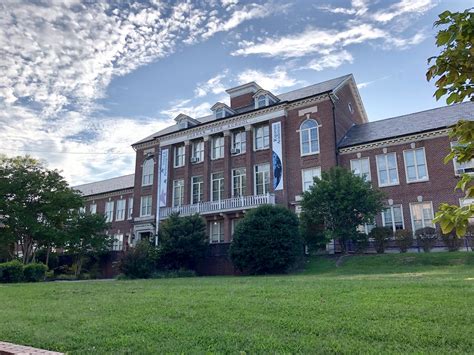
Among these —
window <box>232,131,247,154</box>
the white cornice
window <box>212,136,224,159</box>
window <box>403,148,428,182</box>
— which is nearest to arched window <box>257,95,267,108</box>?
window <box>232,131,247,154</box>

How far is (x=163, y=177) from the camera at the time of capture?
3703 cm

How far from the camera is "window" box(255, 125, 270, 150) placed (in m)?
32.4

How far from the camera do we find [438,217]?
364 cm

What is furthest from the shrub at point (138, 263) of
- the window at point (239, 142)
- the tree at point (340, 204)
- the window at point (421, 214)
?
the window at point (421, 214)

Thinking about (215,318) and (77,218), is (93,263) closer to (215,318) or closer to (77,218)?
(77,218)

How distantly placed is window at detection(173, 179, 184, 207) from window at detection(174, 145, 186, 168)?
1.63 meters

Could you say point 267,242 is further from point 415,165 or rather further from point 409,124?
point 409,124

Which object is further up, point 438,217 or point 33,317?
point 438,217

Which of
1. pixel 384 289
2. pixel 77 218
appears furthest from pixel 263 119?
pixel 384 289

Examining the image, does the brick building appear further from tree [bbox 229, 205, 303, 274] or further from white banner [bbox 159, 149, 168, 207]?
tree [bbox 229, 205, 303, 274]

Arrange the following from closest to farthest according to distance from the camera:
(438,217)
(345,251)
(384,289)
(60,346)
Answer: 1. (438,217)
2. (60,346)
3. (384,289)
4. (345,251)

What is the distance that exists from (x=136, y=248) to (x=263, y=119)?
48.1 ft

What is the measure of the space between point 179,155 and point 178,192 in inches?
143

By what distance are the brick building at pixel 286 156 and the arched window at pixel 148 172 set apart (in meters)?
0.13
